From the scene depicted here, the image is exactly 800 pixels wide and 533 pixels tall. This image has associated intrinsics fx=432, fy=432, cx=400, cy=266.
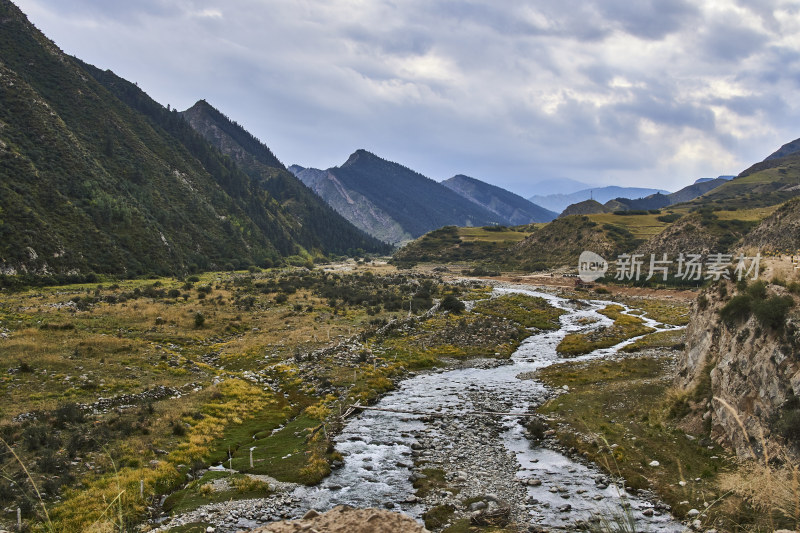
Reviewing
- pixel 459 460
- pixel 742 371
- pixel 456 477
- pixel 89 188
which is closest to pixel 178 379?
pixel 459 460

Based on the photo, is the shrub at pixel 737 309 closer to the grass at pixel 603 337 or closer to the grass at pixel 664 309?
the grass at pixel 603 337

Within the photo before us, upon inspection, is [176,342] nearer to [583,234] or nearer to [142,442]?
[142,442]

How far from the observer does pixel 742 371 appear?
20.9 meters

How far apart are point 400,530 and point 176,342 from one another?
1536 inches

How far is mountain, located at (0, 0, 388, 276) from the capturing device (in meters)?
79.2

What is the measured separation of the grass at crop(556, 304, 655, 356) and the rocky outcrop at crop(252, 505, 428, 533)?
40.0 metres

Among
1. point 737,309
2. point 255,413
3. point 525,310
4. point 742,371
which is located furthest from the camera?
point 525,310

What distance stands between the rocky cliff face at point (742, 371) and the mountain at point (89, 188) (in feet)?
289

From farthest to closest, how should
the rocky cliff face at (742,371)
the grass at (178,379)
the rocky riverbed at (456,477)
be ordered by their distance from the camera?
the grass at (178,379) < the rocky cliff face at (742,371) < the rocky riverbed at (456,477)

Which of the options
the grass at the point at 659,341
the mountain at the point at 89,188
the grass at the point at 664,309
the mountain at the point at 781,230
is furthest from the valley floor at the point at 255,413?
the mountain at the point at 781,230

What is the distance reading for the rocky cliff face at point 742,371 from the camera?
18109mm

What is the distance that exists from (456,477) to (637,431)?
11433mm

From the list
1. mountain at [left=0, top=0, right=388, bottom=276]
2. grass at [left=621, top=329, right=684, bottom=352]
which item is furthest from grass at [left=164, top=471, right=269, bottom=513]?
mountain at [left=0, top=0, right=388, bottom=276]

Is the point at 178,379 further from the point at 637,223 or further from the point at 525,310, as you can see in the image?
the point at 637,223
